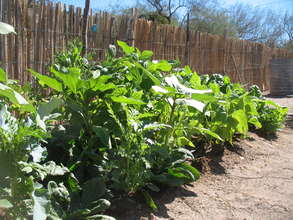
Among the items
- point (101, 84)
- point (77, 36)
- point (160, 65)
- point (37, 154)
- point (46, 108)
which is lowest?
point (37, 154)

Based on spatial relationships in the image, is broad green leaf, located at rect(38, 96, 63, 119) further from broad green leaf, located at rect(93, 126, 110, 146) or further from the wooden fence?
the wooden fence

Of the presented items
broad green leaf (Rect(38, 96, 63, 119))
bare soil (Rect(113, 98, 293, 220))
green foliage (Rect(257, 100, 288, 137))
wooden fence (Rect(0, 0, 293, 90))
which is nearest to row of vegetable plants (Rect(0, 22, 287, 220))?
broad green leaf (Rect(38, 96, 63, 119))

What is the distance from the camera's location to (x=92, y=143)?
1761mm

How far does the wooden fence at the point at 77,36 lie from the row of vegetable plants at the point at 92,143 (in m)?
0.79

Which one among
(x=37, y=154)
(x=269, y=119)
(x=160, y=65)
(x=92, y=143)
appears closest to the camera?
(x=37, y=154)

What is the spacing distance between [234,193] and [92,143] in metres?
0.97

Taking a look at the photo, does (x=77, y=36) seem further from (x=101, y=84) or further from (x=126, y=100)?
(x=126, y=100)

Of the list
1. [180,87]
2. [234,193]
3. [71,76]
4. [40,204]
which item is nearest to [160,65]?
[180,87]

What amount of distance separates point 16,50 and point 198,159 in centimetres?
267

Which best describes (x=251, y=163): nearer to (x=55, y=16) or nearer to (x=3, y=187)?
(x=3, y=187)

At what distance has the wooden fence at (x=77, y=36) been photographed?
A: 12.7ft

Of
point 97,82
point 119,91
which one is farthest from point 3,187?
point 119,91

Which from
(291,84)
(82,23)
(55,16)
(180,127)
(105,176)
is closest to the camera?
(105,176)

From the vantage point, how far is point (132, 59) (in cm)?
229
